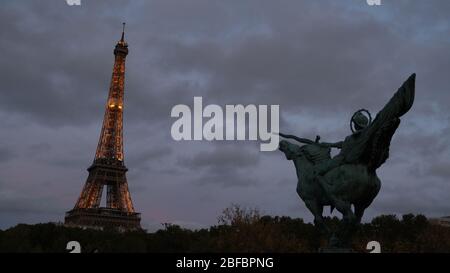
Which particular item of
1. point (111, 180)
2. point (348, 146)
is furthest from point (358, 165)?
point (111, 180)

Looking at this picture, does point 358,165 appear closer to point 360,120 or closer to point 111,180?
point 360,120

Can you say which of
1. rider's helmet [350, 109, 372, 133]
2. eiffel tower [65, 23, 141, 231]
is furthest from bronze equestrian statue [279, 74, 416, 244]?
eiffel tower [65, 23, 141, 231]

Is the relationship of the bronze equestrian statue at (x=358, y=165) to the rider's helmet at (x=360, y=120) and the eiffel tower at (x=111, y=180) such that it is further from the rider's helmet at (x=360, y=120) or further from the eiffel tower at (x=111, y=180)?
the eiffel tower at (x=111, y=180)

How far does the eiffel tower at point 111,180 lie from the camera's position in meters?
67.2

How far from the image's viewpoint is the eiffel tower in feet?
220

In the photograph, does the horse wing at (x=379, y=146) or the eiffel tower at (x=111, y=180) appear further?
the eiffel tower at (x=111, y=180)

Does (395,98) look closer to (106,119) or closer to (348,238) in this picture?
(348,238)

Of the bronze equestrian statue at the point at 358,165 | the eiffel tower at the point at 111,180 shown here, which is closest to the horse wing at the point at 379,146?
the bronze equestrian statue at the point at 358,165

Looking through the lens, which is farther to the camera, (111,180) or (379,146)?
(111,180)

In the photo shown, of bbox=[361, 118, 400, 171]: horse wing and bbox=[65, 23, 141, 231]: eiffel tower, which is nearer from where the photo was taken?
bbox=[361, 118, 400, 171]: horse wing

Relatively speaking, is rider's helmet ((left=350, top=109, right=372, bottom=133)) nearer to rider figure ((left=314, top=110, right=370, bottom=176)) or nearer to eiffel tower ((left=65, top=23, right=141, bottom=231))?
rider figure ((left=314, top=110, right=370, bottom=176))

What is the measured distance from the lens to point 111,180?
69.6m

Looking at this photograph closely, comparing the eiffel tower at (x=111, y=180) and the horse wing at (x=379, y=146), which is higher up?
the eiffel tower at (x=111, y=180)
